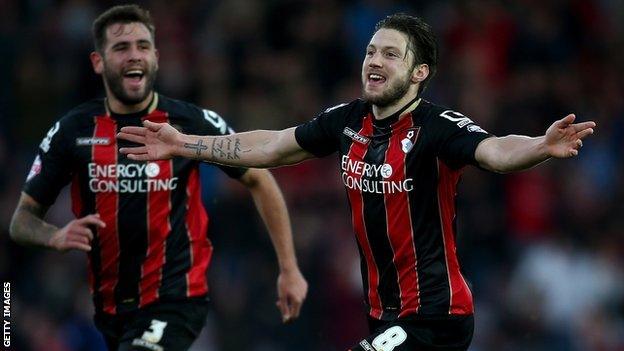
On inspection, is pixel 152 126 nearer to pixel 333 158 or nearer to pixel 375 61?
pixel 375 61

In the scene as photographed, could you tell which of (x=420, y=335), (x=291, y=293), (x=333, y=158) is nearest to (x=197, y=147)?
Result: (x=291, y=293)

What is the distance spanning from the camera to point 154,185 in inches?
320

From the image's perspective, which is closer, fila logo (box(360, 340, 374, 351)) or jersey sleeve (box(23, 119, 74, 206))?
fila logo (box(360, 340, 374, 351))

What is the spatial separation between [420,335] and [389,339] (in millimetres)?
169

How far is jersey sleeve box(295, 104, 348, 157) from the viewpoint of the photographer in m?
7.39

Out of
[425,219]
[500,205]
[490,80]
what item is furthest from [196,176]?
[490,80]

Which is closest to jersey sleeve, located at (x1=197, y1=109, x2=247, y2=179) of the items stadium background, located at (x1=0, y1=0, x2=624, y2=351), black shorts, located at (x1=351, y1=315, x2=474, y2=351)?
black shorts, located at (x1=351, y1=315, x2=474, y2=351)

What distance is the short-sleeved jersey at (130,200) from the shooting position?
8.13 metres

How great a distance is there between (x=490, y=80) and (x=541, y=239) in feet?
6.83

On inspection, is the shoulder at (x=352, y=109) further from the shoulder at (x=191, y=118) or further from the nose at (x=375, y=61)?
the shoulder at (x=191, y=118)

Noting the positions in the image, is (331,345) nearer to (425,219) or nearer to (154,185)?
(154,185)

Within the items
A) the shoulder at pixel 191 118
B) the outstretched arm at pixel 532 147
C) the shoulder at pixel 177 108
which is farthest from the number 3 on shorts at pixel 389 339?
the shoulder at pixel 177 108

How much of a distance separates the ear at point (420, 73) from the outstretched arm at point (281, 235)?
1.54 meters

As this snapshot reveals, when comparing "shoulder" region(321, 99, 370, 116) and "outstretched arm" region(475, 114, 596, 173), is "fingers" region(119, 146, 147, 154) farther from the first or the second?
"outstretched arm" region(475, 114, 596, 173)
